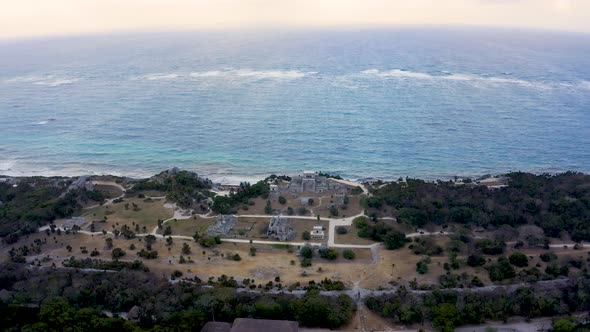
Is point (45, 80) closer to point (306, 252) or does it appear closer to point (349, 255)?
point (306, 252)

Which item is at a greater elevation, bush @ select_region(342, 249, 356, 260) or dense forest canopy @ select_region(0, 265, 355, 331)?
bush @ select_region(342, 249, 356, 260)

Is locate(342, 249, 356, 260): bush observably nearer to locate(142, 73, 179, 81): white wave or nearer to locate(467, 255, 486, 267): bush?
locate(467, 255, 486, 267): bush

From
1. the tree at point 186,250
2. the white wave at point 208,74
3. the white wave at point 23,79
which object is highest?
the white wave at point 208,74

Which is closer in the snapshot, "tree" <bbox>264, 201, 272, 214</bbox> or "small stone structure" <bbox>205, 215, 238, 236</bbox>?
"small stone structure" <bbox>205, 215, 238, 236</bbox>

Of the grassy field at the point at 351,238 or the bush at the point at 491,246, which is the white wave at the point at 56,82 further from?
the bush at the point at 491,246

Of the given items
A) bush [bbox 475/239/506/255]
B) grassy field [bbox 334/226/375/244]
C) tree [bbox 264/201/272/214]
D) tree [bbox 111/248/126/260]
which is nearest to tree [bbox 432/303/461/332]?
bush [bbox 475/239/506/255]

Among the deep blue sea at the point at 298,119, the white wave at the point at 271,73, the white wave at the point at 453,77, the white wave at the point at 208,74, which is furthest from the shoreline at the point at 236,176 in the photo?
the white wave at the point at 271,73

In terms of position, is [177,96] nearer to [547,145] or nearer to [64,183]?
[64,183]
